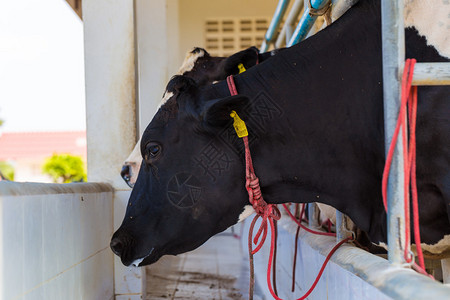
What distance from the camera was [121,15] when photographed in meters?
3.33

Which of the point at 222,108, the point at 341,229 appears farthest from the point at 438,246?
the point at 222,108

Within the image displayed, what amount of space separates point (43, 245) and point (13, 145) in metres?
25.6

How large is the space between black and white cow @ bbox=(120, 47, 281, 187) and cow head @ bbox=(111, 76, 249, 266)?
2.84 ft

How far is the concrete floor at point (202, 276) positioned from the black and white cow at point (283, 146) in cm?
98

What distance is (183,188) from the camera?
74.0 inches

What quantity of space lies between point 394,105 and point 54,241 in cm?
133

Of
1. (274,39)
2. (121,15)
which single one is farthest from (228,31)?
(121,15)

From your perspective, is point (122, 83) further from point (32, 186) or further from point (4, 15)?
point (4, 15)

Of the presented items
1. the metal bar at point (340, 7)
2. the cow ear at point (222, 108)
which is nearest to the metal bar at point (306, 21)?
the metal bar at point (340, 7)

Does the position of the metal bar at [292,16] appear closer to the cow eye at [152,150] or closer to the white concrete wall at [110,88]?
the white concrete wall at [110,88]

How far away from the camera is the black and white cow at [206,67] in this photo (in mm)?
2791

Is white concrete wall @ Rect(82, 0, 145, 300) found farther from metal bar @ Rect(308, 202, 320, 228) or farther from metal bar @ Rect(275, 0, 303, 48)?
metal bar @ Rect(308, 202, 320, 228)

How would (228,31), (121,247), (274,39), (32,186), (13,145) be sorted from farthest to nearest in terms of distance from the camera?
(13,145) → (228,31) → (274,39) → (121,247) → (32,186)

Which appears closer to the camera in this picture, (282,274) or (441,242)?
(441,242)
